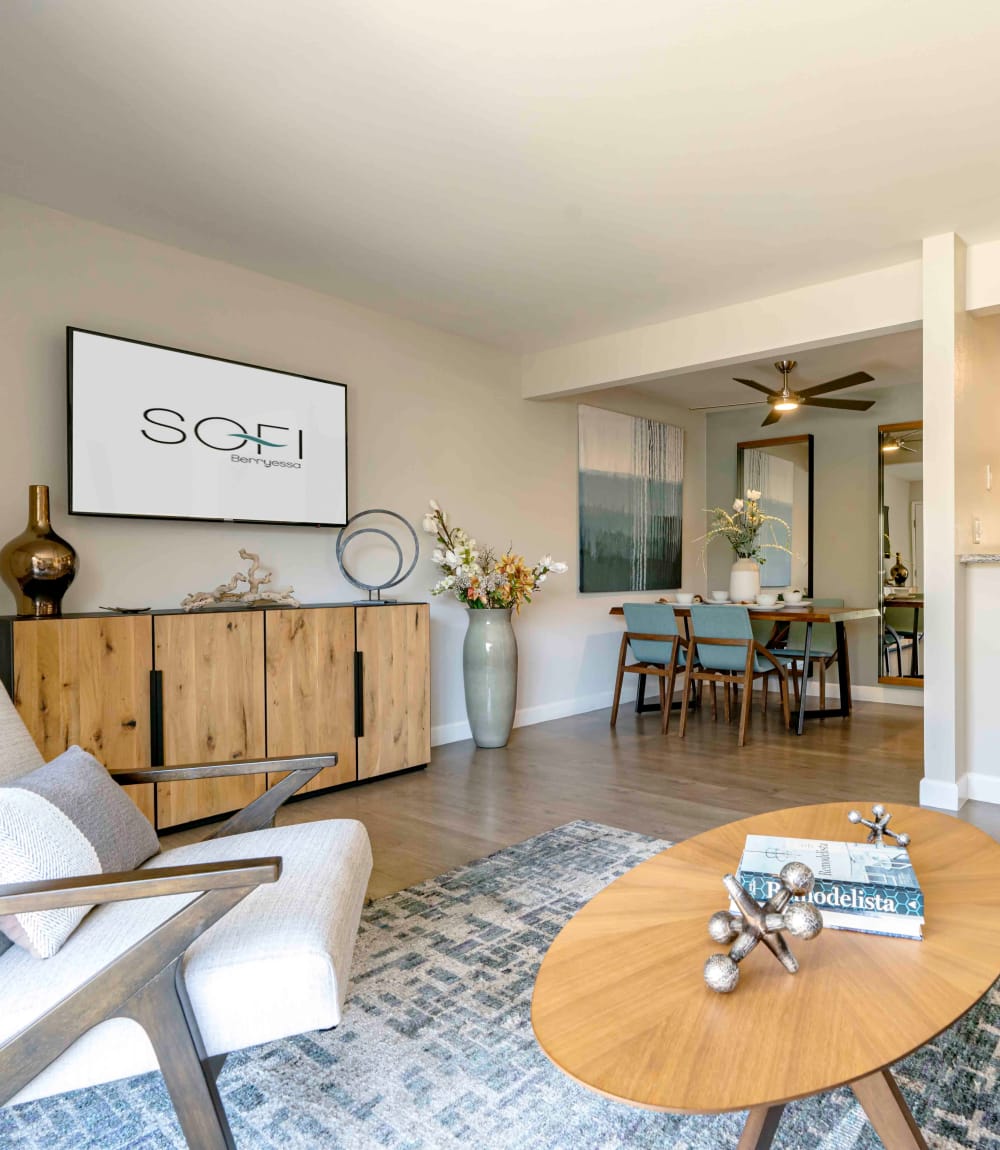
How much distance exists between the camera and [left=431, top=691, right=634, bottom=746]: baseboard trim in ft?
15.8

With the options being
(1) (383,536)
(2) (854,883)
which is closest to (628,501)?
(1) (383,536)

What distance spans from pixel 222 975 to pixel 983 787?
11.9 ft

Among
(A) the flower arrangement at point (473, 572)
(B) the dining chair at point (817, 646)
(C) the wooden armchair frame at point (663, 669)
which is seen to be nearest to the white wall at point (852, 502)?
(B) the dining chair at point (817, 646)

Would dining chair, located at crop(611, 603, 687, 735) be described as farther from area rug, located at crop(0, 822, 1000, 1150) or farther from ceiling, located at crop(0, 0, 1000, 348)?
area rug, located at crop(0, 822, 1000, 1150)

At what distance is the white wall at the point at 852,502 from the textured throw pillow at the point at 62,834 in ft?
19.8

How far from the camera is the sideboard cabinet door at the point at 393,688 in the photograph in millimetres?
3900

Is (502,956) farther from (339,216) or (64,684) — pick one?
→ (339,216)

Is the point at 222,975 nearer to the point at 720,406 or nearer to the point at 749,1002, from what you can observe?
the point at 749,1002

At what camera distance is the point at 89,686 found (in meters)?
2.91

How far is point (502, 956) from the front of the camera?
210cm

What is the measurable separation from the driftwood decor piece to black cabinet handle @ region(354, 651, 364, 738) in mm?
410

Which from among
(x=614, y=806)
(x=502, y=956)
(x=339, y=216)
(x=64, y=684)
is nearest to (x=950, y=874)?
(x=502, y=956)

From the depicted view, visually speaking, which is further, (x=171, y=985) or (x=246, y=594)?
(x=246, y=594)

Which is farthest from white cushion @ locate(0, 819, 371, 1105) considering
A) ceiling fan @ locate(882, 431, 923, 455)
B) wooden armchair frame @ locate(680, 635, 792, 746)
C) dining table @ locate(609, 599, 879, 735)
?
ceiling fan @ locate(882, 431, 923, 455)
